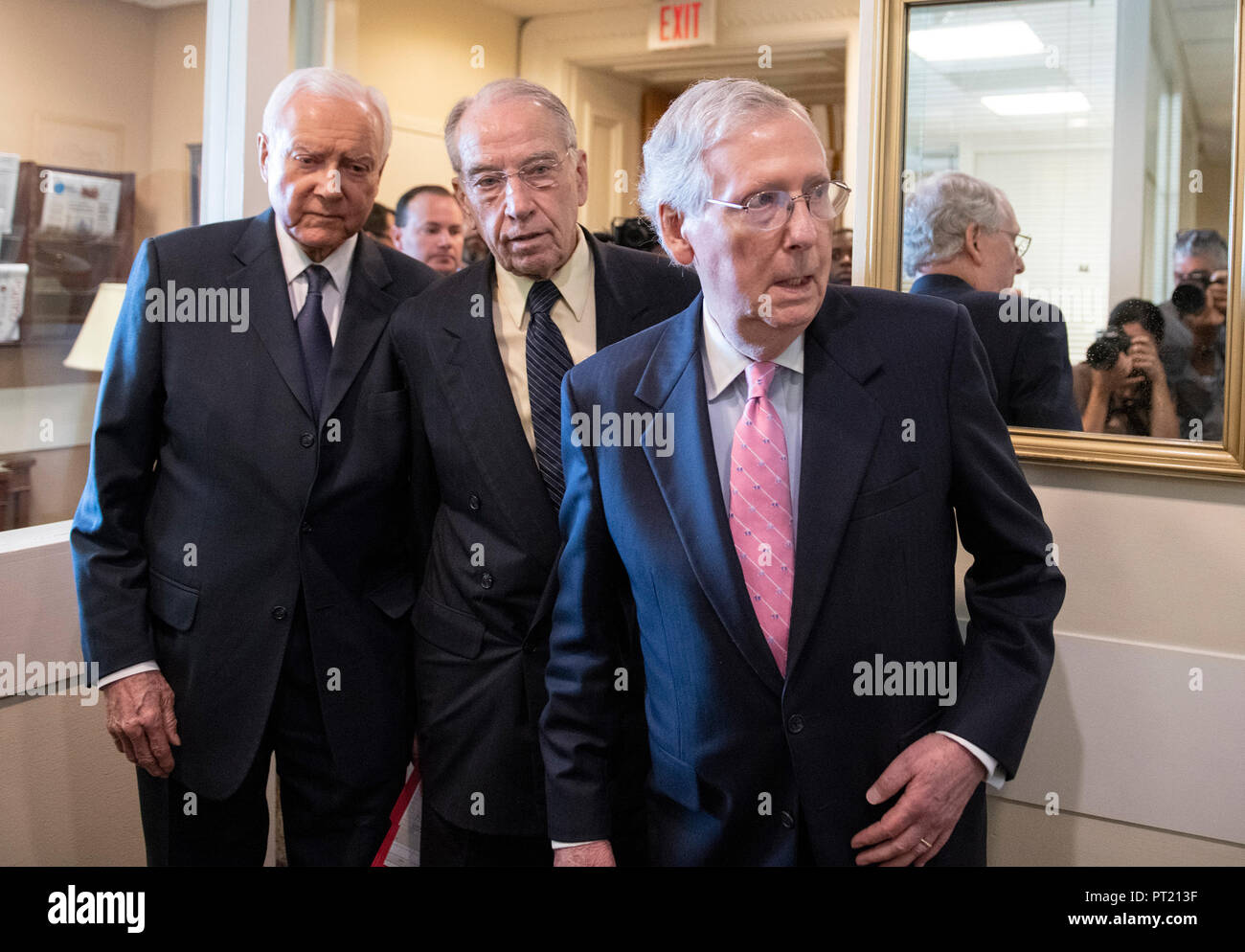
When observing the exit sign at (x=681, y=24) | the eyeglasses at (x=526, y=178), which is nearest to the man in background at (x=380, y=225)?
the exit sign at (x=681, y=24)

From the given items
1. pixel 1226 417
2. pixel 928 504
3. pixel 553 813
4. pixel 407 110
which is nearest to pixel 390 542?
pixel 553 813

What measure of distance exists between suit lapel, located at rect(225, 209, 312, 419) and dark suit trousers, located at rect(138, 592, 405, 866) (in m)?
0.42

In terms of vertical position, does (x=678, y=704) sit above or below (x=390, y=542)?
below

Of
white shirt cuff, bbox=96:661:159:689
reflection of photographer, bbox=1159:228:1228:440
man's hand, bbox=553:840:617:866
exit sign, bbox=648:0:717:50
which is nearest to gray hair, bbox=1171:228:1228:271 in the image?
reflection of photographer, bbox=1159:228:1228:440

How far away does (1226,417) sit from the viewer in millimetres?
1710

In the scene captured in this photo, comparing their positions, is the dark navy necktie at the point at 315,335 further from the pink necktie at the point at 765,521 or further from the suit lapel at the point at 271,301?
the pink necktie at the point at 765,521

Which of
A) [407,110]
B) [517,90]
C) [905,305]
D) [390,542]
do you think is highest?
[407,110]

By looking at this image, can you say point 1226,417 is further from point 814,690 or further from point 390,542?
point 390,542

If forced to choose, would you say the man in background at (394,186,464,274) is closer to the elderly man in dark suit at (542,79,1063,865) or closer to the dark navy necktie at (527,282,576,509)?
the dark navy necktie at (527,282,576,509)

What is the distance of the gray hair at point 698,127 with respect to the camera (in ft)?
4.61

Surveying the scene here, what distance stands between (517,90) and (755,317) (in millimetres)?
663

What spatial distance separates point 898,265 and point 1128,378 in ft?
1.39

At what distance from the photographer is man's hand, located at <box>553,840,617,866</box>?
1530mm

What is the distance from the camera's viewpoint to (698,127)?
1.44m
